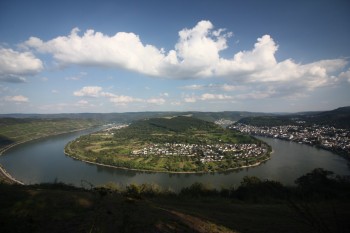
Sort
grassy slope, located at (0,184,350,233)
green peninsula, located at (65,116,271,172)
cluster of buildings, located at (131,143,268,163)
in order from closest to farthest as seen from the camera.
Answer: grassy slope, located at (0,184,350,233) → green peninsula, located at (65,116,271,172) → cluster of buildings, located at (131,143,268,163)

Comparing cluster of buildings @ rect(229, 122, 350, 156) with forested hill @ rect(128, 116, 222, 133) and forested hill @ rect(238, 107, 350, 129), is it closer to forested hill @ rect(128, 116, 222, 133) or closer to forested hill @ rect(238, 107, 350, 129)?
forested hill @ rect(238, 107, 350, 129)

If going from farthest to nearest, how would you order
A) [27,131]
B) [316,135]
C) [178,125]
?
[178,125]
[27,131]
[316,135]

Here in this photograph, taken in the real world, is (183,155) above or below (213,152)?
below

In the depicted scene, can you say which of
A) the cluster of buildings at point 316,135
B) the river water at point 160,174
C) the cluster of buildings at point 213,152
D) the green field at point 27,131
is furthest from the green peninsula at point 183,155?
the green field at point 27,131

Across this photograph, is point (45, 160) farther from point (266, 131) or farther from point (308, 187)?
point (266, 131)

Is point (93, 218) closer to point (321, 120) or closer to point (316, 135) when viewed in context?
point (316, 135)

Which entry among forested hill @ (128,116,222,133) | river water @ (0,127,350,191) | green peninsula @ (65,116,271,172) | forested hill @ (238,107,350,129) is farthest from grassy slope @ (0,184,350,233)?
forested hill @ (128,116,222,133)

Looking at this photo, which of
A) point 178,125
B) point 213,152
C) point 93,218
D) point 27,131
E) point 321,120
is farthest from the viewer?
point 178,125

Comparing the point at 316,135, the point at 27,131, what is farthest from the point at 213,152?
the point at 27,131
